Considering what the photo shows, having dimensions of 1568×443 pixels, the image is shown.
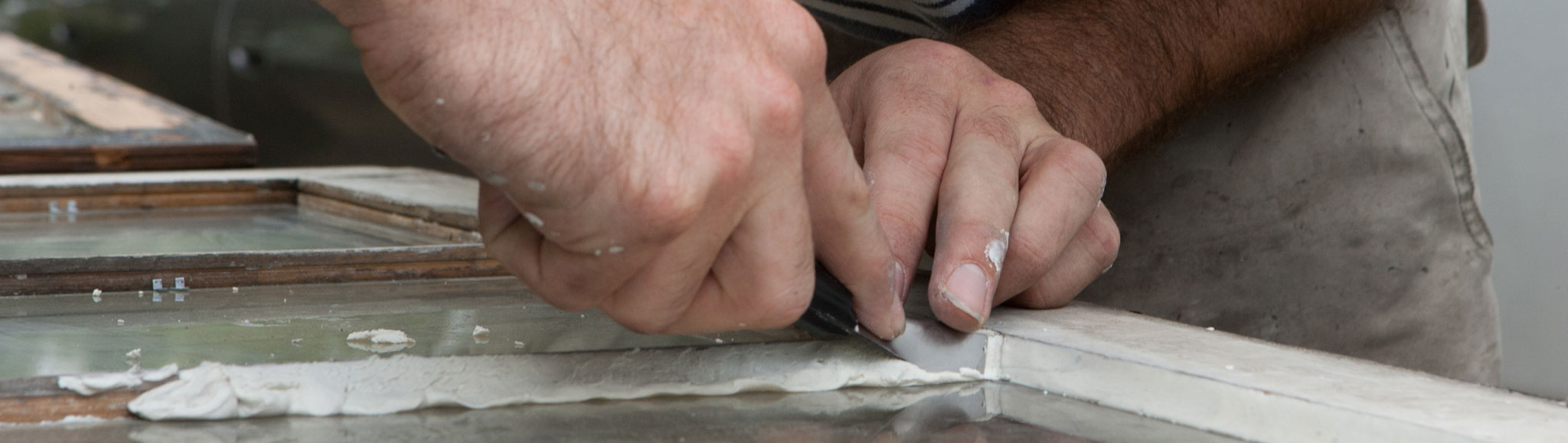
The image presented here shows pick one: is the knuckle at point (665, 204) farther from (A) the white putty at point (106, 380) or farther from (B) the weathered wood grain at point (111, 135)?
(B) the weathered wood grain at point (111, 135)

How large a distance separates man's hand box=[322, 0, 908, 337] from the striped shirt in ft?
2.35

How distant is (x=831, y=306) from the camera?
70cm

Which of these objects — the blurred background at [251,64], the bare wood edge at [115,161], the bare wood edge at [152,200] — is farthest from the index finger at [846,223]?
the blurred background at [251,64]

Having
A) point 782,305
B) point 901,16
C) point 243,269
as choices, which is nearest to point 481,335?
point 782,305

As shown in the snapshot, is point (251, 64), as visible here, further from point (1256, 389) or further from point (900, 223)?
point (1256, 389)

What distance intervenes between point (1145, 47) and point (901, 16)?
0.30 meters

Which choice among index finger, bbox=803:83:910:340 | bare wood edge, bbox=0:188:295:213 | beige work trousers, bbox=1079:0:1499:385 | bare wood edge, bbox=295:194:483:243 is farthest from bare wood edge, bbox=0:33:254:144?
index finger, bbox=803:83:910:340

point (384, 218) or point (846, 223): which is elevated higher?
point (846, 223)

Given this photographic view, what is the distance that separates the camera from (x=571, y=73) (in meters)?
0.49

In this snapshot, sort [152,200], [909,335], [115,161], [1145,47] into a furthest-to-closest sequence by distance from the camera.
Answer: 1. [115,161]
2. [152,200]
3. [1145,47]
4. [909,335]

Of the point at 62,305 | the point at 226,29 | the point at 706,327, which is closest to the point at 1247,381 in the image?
the point at 706,327

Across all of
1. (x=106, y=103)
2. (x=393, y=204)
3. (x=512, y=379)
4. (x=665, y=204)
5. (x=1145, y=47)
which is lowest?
(x=106, y=103)

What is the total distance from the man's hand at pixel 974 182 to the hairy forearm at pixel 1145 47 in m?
0.28

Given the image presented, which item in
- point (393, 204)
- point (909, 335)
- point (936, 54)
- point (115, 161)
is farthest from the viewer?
point (115, 161)
